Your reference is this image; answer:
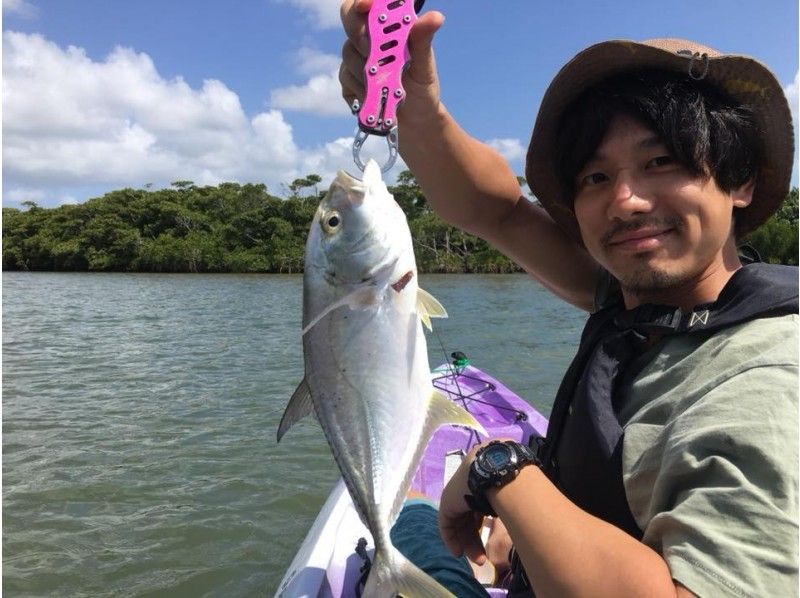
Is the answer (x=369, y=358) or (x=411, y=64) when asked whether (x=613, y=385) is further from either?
(x=411, y=64)

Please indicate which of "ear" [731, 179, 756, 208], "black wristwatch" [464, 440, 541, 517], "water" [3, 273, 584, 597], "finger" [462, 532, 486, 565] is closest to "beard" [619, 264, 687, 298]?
"ear" [731, 179, 756, 208]

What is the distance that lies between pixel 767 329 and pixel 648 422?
1.38 feet

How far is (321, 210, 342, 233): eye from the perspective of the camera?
2.07 metres

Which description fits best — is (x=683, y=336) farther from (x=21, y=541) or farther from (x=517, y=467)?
(x=21, y=541)

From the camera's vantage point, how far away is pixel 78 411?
10.1 metres

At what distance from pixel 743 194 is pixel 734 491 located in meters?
1.31

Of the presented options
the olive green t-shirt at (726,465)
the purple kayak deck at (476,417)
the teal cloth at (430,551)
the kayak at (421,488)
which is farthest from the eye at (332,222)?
the purple kayak deck at (476,417)

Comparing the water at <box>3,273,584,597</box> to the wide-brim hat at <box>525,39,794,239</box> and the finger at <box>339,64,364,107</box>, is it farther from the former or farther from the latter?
the finger at <box>339,64,364,107</box>

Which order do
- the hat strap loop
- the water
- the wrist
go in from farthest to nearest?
the water < the wrist < the hat strap loop

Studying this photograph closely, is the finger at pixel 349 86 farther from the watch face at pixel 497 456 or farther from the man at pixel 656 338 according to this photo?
the watch face at pixel 497 456

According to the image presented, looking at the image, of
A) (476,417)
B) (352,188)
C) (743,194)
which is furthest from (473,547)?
(476,417)

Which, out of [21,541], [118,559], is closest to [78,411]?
[21,541]

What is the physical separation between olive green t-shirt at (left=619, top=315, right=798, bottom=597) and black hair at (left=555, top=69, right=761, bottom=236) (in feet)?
2.06

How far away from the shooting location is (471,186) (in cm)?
287
